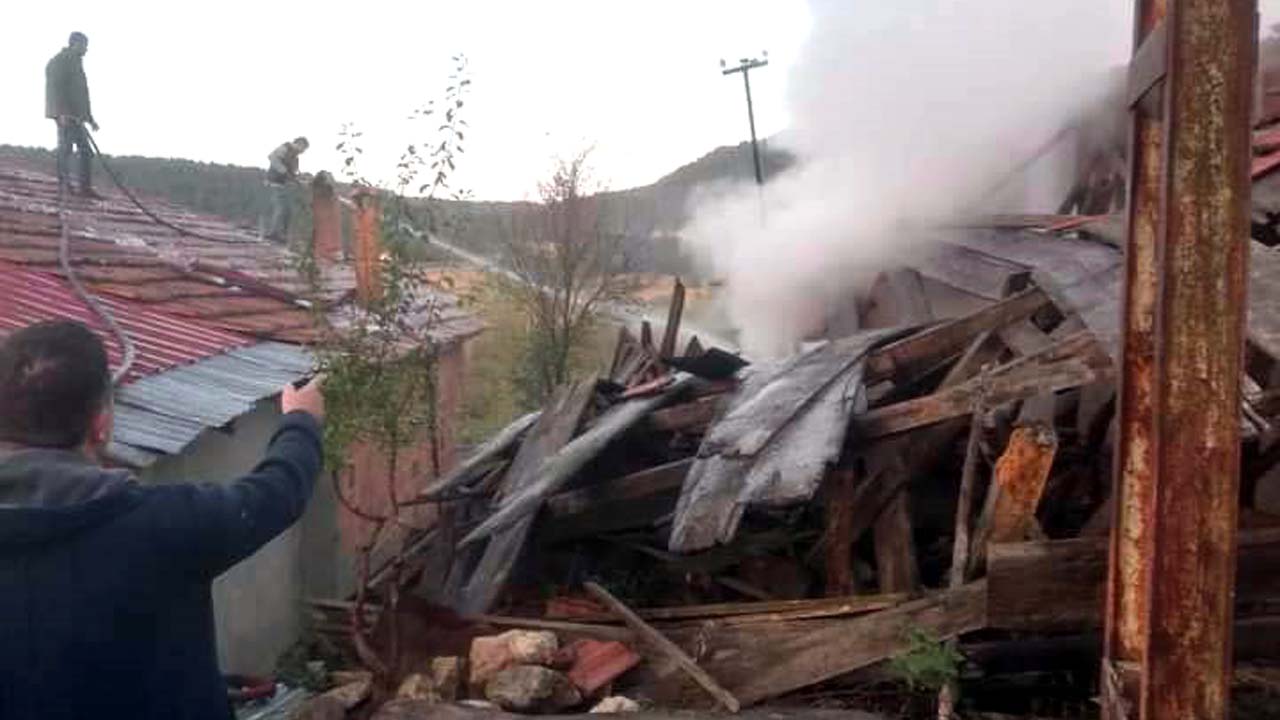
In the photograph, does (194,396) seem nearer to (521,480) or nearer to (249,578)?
(521,480)

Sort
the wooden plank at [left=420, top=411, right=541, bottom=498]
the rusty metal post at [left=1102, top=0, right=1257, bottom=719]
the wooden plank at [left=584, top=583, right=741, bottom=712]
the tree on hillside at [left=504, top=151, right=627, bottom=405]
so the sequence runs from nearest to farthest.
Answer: the rusty metal post at [left=1102, top=0, right=1257, bottom=719] < the wooden plank at [left=584, top=583, right=741, bottom=712] < the wooden plank at [left=420, top=411, right=541, bottom=498] < the tree on hillside at [left=504, top=151, right=627, bottom=405]

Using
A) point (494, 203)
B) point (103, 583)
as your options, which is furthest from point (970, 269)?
point (494, 203)

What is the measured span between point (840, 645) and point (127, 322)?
16.4ft

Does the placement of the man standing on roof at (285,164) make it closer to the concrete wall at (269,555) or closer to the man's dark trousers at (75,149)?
the man's dark trousers at (75,149)

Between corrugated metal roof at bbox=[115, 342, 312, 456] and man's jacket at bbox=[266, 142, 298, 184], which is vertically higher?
man's jacket at bbox=[266, 142, 298, 184]

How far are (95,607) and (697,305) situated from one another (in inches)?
514

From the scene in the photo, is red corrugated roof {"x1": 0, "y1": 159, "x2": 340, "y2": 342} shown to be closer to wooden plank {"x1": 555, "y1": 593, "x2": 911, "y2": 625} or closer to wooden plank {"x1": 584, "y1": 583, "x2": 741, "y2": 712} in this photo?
wooden plank {"x1": 584, "y1": 583, "x2": 741, "y2": 712}

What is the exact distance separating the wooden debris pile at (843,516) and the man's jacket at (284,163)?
7288 millimetres

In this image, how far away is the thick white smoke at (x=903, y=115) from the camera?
8750 mm

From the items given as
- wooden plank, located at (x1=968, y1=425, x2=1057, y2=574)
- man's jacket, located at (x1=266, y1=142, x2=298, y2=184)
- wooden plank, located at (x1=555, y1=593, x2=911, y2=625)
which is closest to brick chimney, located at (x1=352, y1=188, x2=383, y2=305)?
wooden plank, located at (x1=555, y1=593, x2=911, y2=625)

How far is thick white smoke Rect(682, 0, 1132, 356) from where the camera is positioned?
8.75m

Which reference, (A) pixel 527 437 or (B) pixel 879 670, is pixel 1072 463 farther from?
(A) pixel 527 437

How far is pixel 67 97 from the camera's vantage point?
42.6 feet

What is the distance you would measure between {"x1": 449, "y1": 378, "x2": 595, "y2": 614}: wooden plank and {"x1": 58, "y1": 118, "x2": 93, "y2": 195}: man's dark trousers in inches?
322
